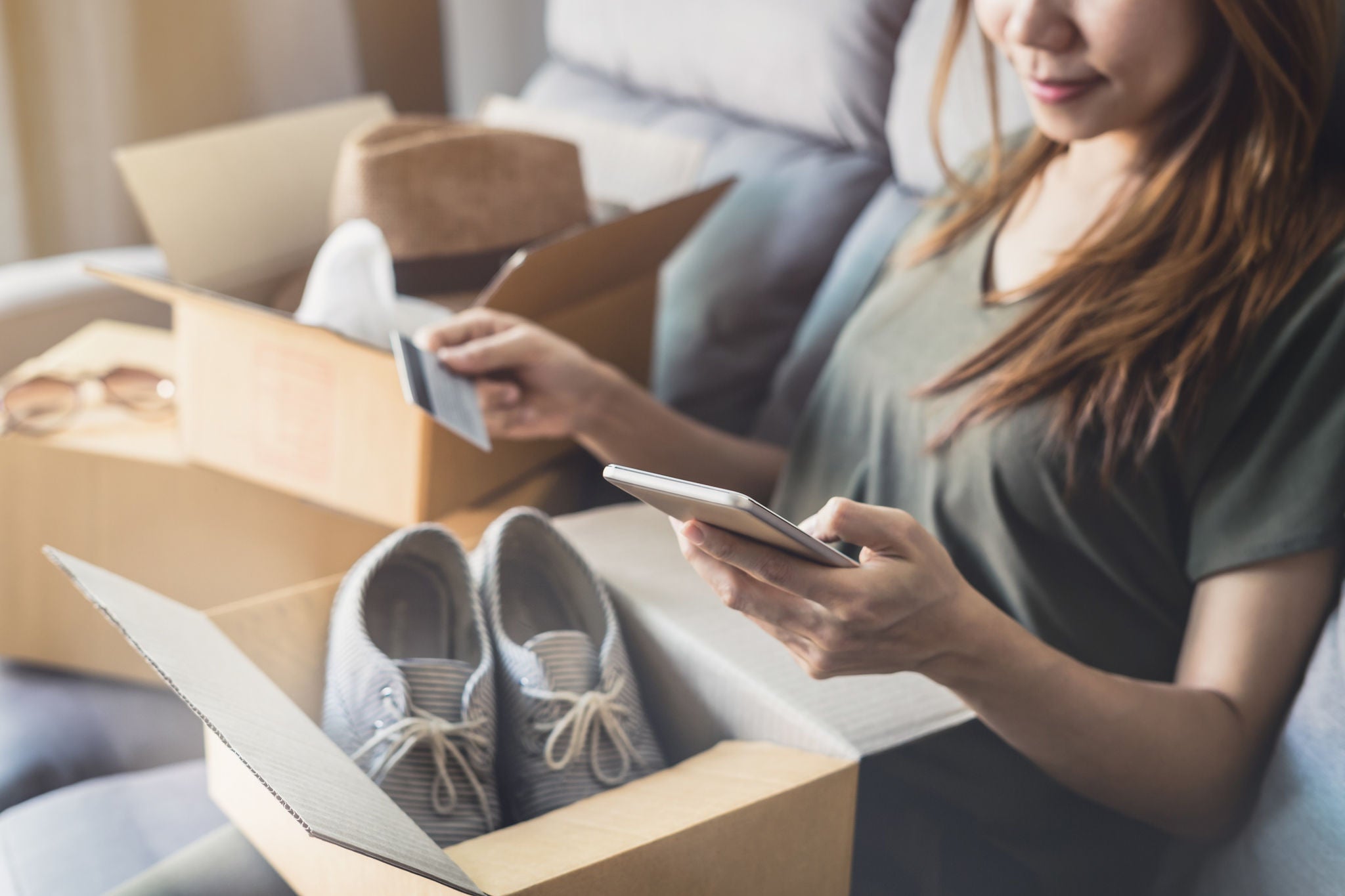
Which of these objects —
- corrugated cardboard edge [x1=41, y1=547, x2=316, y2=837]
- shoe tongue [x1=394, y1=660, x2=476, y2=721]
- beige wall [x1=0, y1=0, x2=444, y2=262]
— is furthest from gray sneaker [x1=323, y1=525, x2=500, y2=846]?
beige wall [x1=0, y1=0, x2=444, y2=262]

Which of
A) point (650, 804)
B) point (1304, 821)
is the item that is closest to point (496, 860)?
point (650, 804)

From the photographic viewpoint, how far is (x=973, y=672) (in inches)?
23.3

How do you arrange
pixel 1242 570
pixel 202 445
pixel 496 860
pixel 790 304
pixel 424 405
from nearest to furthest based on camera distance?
1. pixel 496 860
2. pixel 1242 570
3. pixel 424 405
4. pixel 202 445
5. pixel 790 304

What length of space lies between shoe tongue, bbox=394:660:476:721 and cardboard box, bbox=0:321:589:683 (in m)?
0.29

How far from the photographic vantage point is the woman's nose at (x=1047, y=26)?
2.23 ft

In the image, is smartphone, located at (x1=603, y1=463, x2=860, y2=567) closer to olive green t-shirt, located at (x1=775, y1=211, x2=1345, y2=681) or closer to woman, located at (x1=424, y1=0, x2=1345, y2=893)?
woman, located at (x1=424, y1=0, x2=1345, y2=893)

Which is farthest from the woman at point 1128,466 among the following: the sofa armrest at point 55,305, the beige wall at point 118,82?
the beige wall at point 118,82

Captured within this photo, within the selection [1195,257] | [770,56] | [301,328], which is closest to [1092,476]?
[1195,257]

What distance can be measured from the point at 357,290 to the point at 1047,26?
0.57m

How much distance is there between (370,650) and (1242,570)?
0.52 metres

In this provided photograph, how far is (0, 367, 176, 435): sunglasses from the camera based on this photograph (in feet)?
3.28

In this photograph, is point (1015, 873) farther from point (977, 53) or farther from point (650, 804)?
point (977, 53)

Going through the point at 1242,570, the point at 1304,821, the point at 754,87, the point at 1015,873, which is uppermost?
the point at 754,87

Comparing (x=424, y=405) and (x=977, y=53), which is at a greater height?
(x=977, y=53)
